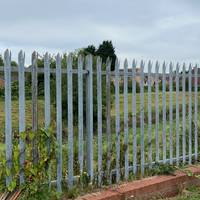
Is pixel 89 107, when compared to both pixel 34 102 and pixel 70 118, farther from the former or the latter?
pixel 34 102

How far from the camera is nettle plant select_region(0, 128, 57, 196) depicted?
14.8ft

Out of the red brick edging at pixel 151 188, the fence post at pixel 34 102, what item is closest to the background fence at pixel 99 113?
the fence post at pixel 34 102

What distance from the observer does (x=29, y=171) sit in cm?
461

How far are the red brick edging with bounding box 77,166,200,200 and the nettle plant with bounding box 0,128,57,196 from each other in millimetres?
580

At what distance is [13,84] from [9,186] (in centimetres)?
119

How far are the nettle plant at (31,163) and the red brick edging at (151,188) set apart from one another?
0.58 metres

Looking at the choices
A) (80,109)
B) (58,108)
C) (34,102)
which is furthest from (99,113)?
(34,102)

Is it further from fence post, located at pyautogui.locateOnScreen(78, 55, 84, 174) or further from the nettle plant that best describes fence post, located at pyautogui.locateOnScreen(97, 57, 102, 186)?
the nettle plant

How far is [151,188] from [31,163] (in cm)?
180

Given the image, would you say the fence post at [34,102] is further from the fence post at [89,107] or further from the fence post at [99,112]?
the fence post at [99,112]

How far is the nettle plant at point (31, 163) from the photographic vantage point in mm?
4500

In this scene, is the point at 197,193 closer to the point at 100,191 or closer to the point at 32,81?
the point at 100,191

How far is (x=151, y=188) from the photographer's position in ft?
18.5

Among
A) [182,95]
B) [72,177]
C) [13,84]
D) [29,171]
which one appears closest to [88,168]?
[72,177]
